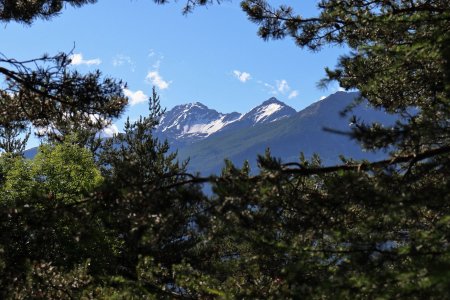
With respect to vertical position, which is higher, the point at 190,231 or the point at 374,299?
the point at 190,231

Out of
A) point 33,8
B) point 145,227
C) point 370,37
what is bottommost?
point 145,227

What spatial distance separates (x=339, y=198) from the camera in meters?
4.54

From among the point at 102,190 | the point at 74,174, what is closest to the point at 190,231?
the point at 102,190

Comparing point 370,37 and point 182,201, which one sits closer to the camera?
point 182,201

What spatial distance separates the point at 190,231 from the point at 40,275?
4.19 meters

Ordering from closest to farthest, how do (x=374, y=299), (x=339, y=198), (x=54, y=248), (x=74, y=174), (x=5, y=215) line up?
1. (x=374, y=299)
2. (x=339, y=198)
3. (x=5, y=215)
4. (x=54, y=248)
5. (x=74, y=174)

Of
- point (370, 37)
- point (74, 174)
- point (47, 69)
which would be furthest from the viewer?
point (74, 174)

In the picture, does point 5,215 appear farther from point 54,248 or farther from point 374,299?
point 54,248

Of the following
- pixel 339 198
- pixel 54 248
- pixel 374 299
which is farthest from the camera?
pixel 54 248

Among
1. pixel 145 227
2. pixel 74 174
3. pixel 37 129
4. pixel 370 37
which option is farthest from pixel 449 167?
pixel 74 174

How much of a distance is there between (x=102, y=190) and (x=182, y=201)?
82 centimetres

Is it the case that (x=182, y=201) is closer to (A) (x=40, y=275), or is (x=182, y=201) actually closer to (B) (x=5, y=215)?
(B) (x=5, y=215)

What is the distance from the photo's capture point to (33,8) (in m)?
9.15

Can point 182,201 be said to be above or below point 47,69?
below
